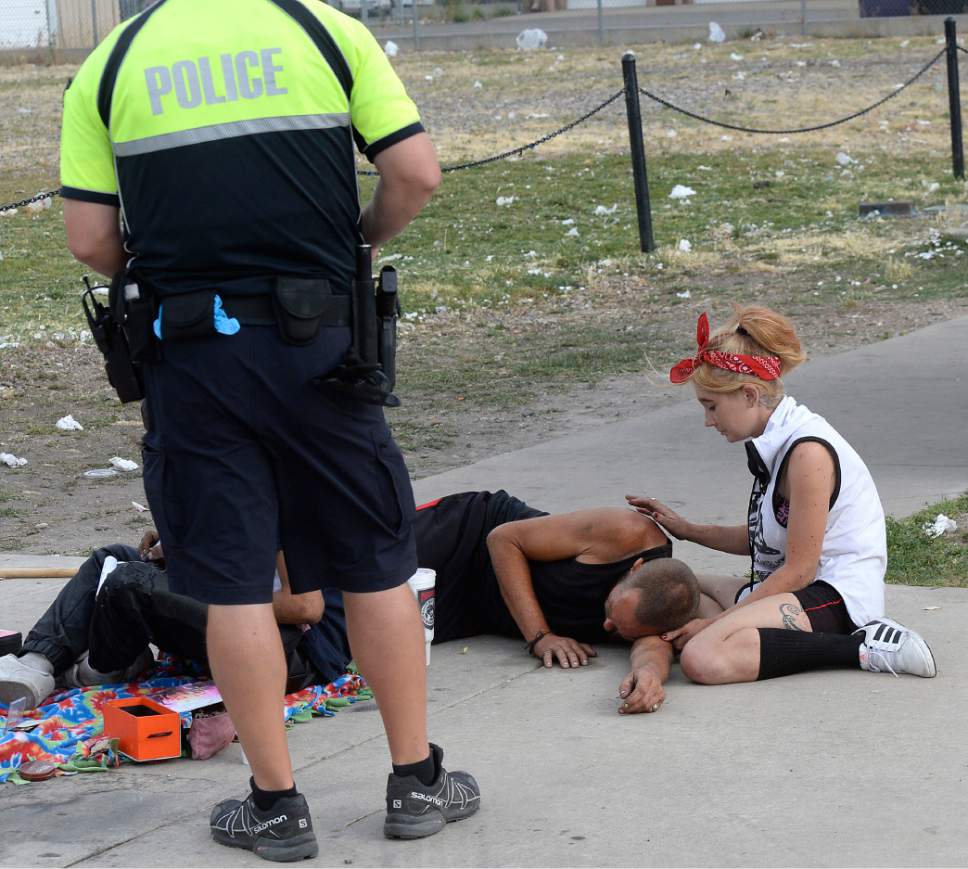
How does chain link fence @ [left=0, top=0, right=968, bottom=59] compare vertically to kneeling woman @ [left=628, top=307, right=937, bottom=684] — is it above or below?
above

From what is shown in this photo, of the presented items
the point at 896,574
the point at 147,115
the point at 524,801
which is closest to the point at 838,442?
the point at 896,574

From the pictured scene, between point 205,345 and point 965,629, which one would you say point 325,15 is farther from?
point 965,629

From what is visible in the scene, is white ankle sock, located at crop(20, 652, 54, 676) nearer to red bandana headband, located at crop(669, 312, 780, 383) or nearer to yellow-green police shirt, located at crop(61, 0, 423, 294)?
yellow-green police shirt, located at crop(61, 0, 423, 294)

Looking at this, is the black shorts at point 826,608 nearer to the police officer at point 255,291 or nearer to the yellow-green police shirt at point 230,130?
the police officer at point 255,291

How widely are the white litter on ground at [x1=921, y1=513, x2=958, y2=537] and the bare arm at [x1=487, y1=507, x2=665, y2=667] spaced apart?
142 cm

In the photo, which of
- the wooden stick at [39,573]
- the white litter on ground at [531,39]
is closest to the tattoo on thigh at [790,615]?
the wooden stick at [39,573]

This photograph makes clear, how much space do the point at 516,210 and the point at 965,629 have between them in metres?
10.0

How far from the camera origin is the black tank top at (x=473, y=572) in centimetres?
458

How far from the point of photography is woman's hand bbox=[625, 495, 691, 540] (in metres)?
4.57

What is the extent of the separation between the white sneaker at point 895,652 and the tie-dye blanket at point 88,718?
4.31 feet

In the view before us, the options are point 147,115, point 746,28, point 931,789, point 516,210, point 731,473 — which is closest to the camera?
point 147,115

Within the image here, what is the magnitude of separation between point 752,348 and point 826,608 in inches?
28.2

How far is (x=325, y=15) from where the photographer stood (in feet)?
10.2

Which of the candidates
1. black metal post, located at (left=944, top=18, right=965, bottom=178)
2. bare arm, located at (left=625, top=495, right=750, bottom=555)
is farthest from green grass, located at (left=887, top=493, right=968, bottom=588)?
black metal post, located at (left=944, top=18, right=965, bottom=178)
